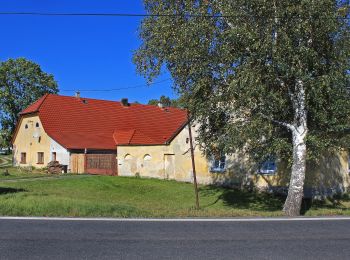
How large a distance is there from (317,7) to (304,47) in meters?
1.24

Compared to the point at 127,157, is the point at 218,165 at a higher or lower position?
lower

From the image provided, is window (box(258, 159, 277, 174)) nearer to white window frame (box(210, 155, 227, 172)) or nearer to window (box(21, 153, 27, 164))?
white window frame (box(210, 155, 227, 172))

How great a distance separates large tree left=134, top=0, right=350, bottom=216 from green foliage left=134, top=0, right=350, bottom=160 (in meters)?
0.03

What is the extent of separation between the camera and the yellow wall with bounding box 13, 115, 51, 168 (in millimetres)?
44031

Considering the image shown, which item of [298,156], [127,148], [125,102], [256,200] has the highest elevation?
[125,102]

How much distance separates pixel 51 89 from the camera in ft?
233

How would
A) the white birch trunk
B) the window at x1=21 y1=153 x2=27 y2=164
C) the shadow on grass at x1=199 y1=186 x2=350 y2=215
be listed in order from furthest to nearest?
the window at x1=21 y1=153 x2=27 y2=164
the shadow on grass at x1=199 y1=186 x2=350 y2=215
the white birch trunk

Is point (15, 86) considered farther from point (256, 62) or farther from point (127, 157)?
point (256, 62)

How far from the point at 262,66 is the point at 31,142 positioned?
35390 millimetres

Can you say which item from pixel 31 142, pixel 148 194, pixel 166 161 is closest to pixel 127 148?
pixel 166 161

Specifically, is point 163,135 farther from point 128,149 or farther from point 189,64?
point 189,64
